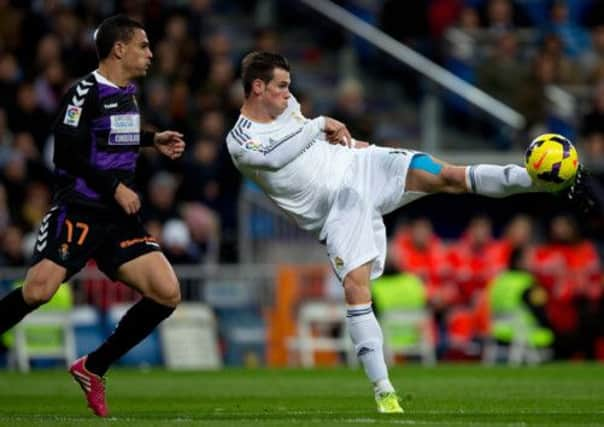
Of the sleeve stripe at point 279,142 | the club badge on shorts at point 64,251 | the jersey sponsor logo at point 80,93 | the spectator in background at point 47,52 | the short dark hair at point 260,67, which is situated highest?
the spectator in background at point 47,52

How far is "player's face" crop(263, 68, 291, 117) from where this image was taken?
11188 millimetres

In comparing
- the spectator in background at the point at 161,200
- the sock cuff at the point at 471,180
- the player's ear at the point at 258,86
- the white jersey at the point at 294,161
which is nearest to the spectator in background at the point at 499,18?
the spectator in background at the point at 161,200

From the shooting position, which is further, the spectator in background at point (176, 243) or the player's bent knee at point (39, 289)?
the spectator in background at point (176, 243)

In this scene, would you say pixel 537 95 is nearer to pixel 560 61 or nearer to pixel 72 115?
pixel 560 61

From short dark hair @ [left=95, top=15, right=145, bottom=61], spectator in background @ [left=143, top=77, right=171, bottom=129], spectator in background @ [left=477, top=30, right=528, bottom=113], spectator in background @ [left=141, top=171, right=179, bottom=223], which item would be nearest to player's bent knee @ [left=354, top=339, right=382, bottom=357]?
short dark hair @ [left=95, top=15, right=145, bottom=61]

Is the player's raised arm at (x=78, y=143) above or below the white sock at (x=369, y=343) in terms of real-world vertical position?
above

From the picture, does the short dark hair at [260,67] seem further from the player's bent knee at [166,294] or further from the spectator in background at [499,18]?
the spectator in background at [499,18]

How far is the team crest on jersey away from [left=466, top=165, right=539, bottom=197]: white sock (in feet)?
8.25

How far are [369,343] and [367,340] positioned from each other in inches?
1.0

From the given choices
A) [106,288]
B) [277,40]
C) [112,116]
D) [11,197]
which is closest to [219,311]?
[106,288]

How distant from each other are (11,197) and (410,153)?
424 inches

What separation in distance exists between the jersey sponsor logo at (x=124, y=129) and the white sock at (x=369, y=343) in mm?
1862

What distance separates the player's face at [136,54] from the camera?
11312 mm

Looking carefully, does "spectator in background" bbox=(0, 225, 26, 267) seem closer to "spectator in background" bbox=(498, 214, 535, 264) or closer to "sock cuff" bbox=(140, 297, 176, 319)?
"spectator in background" bbox=(498, 214, 535, 264)
